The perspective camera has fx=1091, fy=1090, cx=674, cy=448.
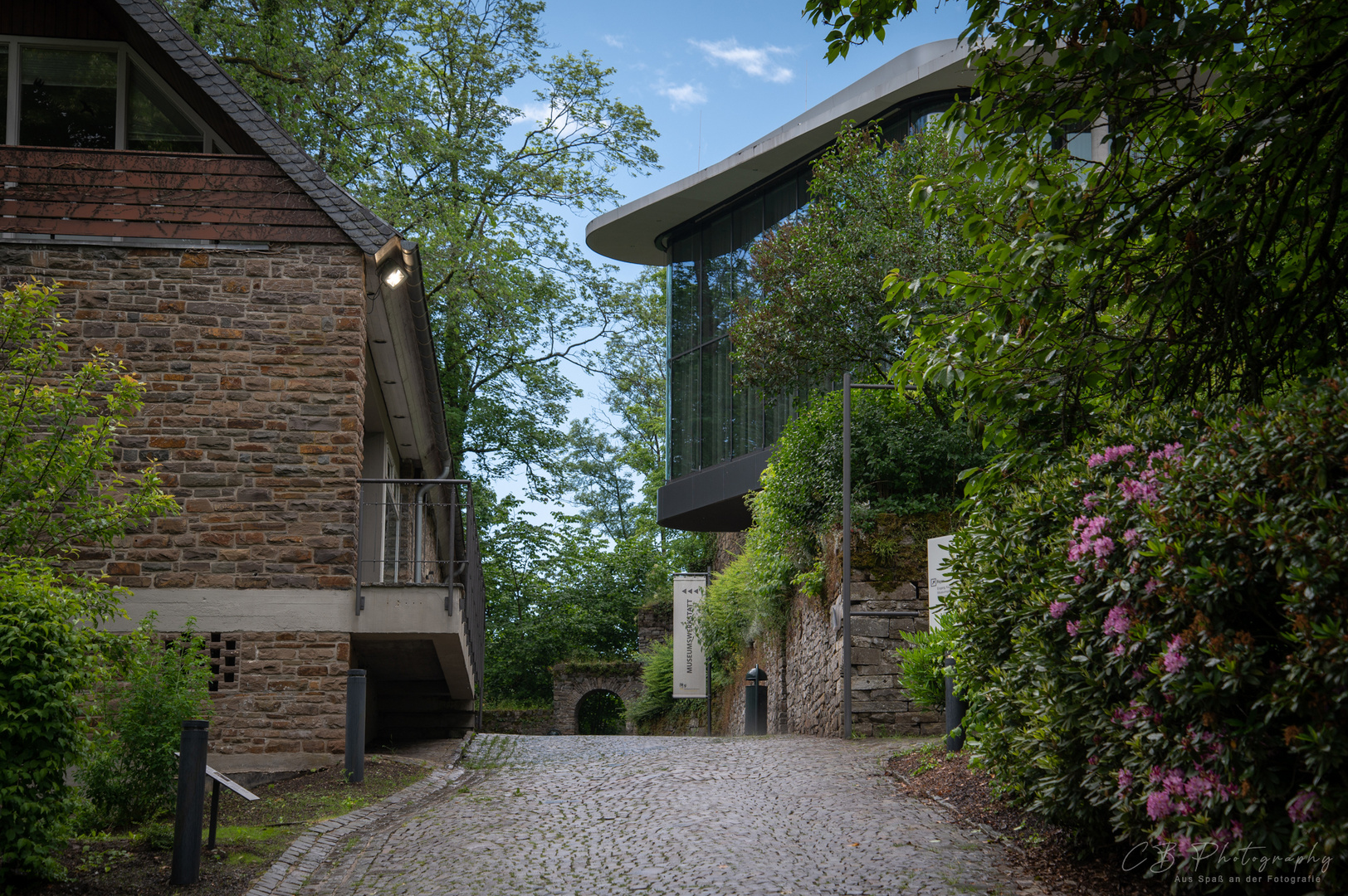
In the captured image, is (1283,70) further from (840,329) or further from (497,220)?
(497,220)

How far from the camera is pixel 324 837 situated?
6.88m

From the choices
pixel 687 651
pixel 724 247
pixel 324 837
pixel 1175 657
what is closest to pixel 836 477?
pixel 687 651

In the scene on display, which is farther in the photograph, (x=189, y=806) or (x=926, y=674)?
(x=926, y=674)

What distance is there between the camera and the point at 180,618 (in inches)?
381

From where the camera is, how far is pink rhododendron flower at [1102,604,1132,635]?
14.3ft

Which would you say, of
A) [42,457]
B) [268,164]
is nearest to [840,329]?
[268,164]

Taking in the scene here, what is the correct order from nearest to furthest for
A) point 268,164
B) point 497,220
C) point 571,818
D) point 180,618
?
1. point 571,818
2. point 180,618
3. point 268,164
4. point 497,220

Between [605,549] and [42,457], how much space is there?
2764cm

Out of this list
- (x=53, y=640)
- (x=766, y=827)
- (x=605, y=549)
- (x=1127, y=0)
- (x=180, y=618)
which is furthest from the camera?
(x=605, y=549)

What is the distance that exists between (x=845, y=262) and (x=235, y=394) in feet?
26.7

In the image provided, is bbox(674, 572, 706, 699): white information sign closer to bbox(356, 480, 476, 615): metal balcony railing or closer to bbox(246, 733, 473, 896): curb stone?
bbox(356, 480, 476, 615): metal balcony railing

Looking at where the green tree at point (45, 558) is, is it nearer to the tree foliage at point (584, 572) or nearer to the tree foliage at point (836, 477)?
the tree foliage at point (836, 477)

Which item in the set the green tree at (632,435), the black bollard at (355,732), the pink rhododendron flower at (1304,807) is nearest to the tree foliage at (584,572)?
the green tree at (632,435)

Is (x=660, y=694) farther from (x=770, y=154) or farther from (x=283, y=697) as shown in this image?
(x=283, y=697)
